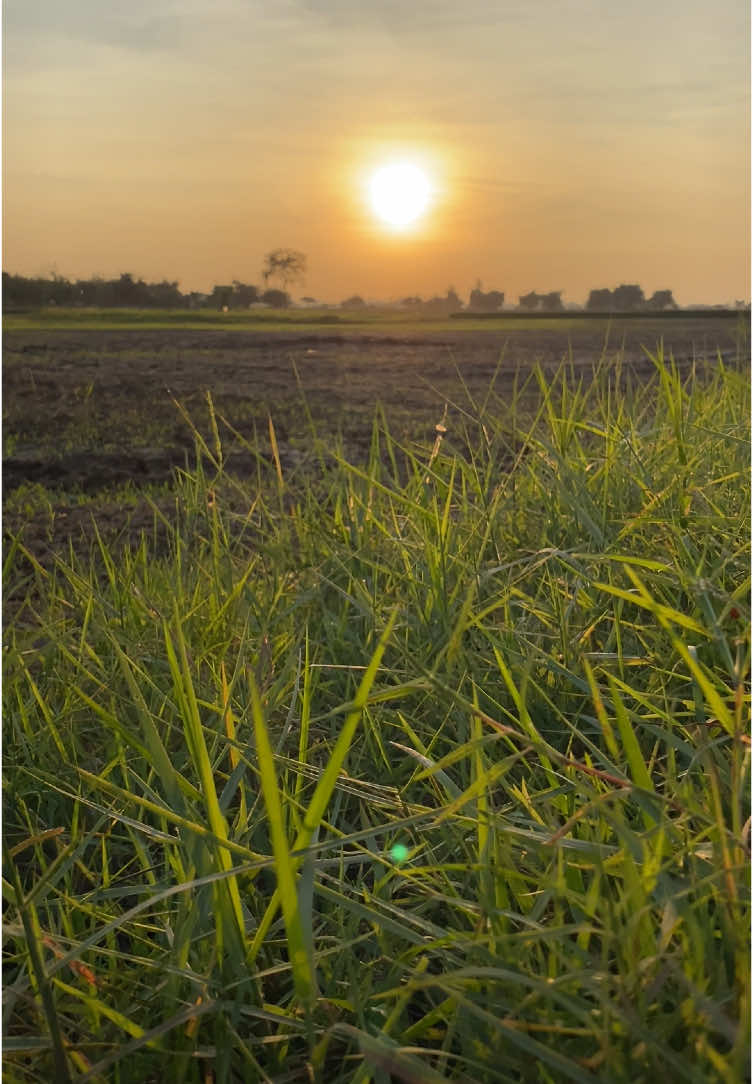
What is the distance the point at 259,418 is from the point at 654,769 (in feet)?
14.9

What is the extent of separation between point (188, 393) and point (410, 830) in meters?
6.01

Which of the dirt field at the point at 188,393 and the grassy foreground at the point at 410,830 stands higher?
the dirt field at the point at 188,393

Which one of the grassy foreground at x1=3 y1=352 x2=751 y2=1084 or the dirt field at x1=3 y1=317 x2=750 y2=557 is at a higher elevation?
the dirt field at x1=3 y1=317 x2=750 y2=557

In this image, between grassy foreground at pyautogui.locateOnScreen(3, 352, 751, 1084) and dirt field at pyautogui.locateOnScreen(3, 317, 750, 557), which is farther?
dirt field at pyautogui.locateOnScreen(3, 317, 750, 557)

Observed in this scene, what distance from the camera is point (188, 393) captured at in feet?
21.8

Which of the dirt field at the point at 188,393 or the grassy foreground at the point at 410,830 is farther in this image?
the dirt field at the point at 188,393

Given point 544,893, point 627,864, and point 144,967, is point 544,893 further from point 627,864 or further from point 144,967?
point 144,967

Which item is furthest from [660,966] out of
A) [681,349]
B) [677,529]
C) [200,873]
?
[681,349]

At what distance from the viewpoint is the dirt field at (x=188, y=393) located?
11.9 ft

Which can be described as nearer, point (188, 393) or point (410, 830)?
point (410, 830)

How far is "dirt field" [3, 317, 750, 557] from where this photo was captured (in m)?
3.63

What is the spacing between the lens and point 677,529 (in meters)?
1.40

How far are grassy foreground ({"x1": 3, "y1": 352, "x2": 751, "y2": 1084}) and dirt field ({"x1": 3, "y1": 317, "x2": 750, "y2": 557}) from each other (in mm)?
584

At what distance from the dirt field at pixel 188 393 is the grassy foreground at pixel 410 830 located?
584mm
